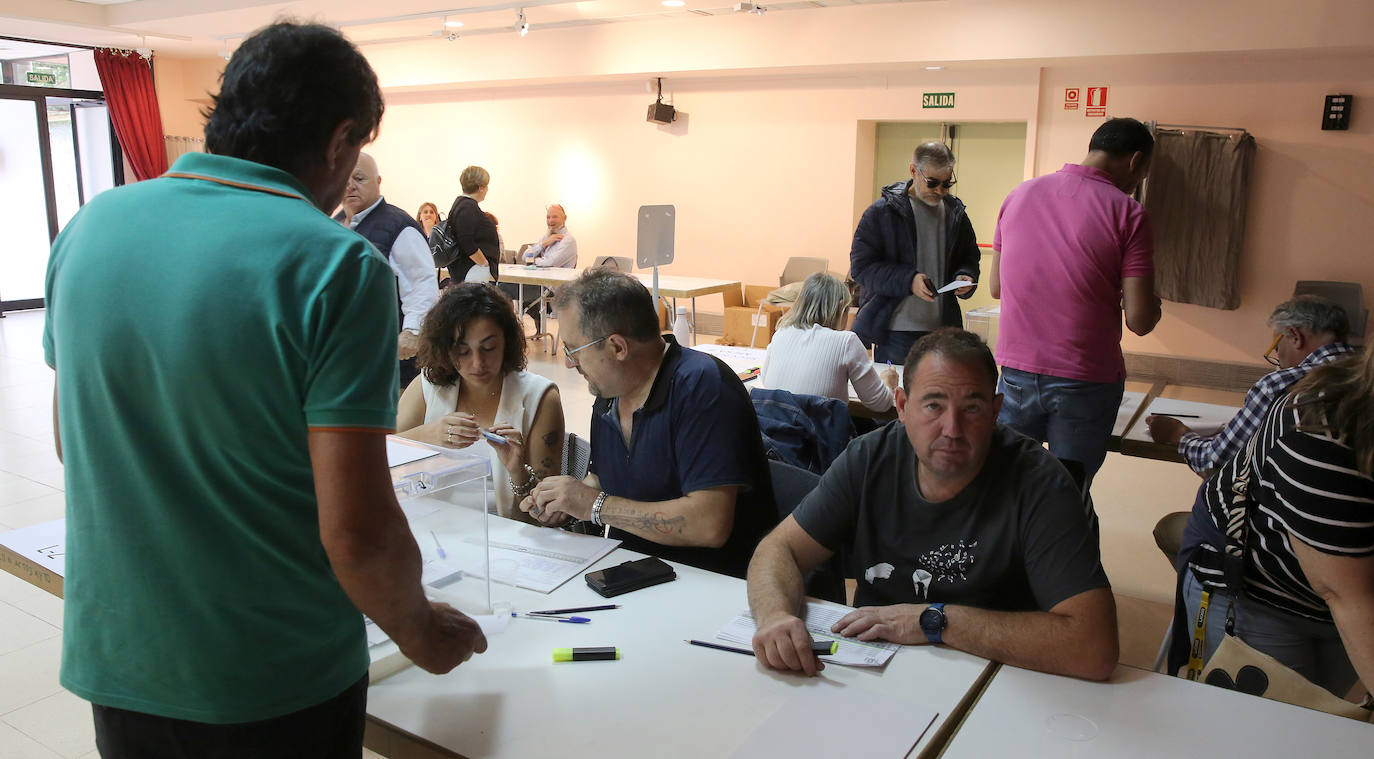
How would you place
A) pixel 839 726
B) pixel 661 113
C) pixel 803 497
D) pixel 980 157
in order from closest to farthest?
pixel 839 726 < pixel 803 497 < pixel 980 157 < pixel 661 113

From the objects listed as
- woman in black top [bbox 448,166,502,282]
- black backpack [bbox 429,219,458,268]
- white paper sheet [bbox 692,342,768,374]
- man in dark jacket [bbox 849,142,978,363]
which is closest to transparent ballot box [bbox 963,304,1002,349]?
man in dark jacket [bbox 849,142,978,363]

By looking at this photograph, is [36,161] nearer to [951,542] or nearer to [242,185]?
[242,185]

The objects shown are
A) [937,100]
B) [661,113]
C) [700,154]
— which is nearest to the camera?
[937,100]

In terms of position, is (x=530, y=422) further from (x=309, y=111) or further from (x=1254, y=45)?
(x=1254, y=45)

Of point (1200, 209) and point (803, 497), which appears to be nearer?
point (803, 497)

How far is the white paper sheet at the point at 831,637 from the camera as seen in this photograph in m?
1.58

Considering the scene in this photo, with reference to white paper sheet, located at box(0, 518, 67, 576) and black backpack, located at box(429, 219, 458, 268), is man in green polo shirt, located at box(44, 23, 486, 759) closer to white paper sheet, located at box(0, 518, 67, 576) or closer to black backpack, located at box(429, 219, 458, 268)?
white paper sheet, located at box(0, 518, 67, 576)

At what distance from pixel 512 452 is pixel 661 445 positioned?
1.80 feet

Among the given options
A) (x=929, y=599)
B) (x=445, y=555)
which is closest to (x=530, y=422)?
(x=445, y=555)

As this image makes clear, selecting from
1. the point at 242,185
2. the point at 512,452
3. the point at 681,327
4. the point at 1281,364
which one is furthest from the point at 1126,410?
the point at 681,327

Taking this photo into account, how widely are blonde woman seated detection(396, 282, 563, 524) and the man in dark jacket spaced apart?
7.03ft

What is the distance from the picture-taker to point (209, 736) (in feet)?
3.52

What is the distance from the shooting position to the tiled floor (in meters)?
2.71

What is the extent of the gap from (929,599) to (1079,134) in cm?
708
